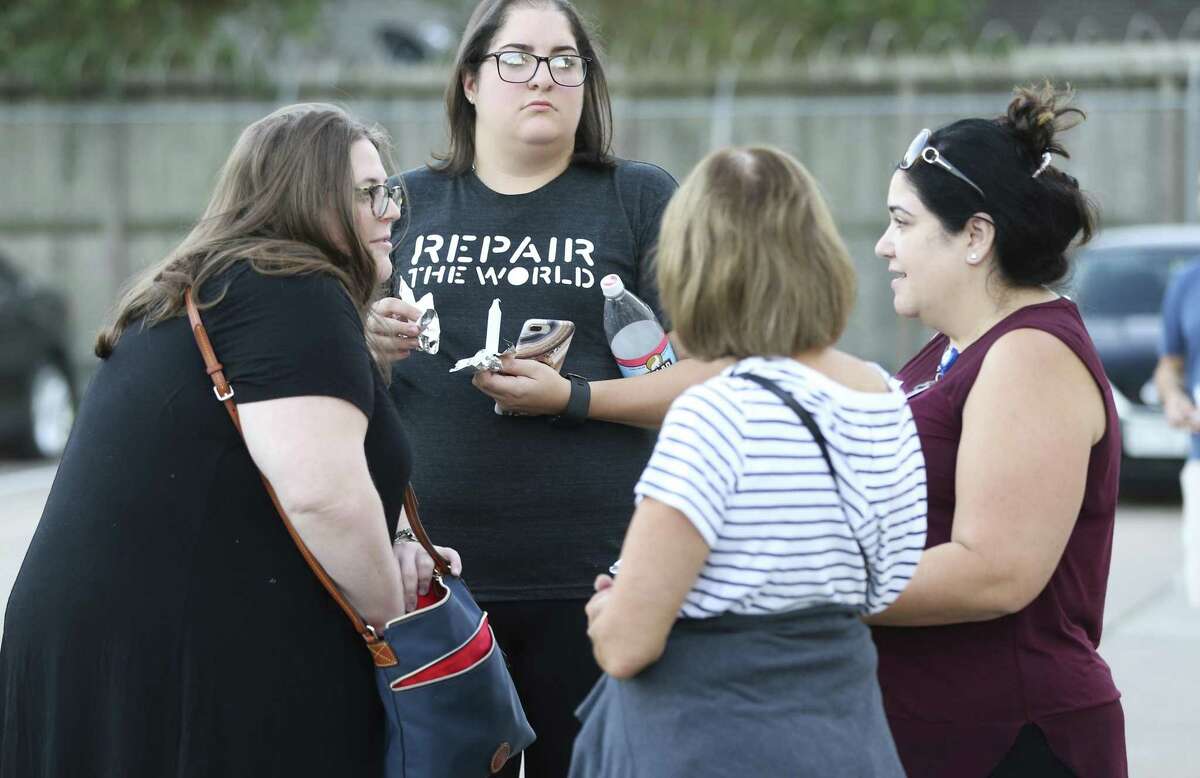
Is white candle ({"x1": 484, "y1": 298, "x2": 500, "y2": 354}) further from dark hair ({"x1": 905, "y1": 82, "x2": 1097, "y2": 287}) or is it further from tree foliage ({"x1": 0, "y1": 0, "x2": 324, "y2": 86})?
tree foliage ({"x1": 0, "y1": 0, "x2": 324, "y2": 86})

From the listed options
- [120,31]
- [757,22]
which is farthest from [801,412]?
[120,31]

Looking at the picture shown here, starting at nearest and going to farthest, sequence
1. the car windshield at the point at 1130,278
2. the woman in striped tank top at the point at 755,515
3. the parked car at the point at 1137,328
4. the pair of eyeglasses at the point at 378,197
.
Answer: the woman in striped tank top at the point at 755,515
the pair of eyeglasses at the point at 378,197
the parked car at the point at 1137,328
the car windshield at the point at 1130,278

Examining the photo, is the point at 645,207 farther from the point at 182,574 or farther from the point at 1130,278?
the point at 1130,278

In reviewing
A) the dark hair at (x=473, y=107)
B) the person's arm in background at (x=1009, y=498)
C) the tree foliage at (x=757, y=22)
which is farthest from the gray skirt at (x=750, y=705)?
the tree foliage at (x=757, y=22)

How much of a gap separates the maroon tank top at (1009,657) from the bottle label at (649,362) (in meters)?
0.67

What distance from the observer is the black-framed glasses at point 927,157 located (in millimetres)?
2598

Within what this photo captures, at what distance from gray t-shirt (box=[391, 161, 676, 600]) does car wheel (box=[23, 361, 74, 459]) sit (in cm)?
857

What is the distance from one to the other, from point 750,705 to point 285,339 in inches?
36.1

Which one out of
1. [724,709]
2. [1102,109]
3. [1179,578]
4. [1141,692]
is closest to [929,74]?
[1102,109]

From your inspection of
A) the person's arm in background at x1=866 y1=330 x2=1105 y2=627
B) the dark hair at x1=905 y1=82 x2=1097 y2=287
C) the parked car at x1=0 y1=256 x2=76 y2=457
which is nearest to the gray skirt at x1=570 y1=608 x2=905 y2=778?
the person's arm in background at x1=866 y1=330 x2=1105 y2=627

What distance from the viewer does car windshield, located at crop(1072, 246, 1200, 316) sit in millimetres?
9711

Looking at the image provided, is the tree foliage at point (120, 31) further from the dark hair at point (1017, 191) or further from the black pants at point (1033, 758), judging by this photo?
the black pants at point (1033, 758)

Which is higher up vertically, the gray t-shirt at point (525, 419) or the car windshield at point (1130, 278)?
the gray t-shirt at point (525, 419)

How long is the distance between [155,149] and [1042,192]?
11.8 meters
